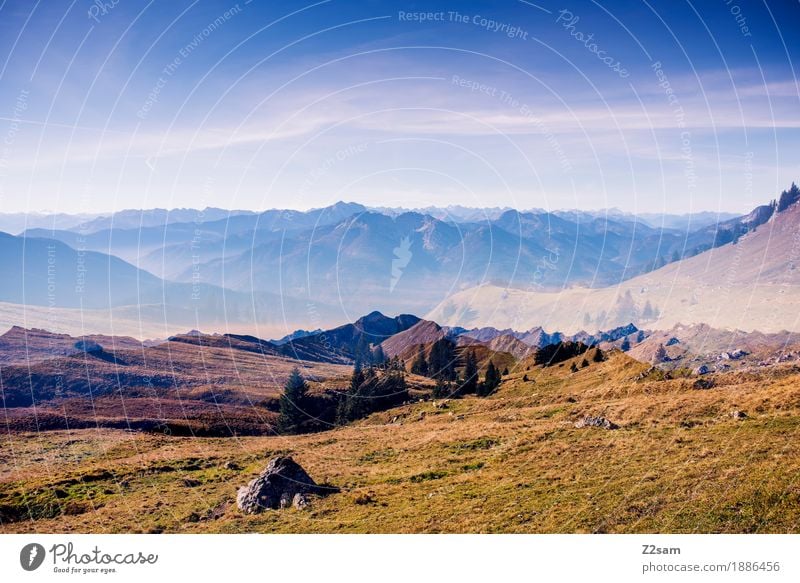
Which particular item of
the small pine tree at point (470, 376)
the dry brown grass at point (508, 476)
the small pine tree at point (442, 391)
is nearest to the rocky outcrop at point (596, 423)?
the dry brown grass at point (508, 476)

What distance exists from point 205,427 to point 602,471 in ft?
179

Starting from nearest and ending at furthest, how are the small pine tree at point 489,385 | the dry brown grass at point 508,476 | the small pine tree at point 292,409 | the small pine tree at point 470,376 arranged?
the dry brown grass at point 508,476
the small pine tree at point 292,409
the small pine tree at point 489,385
the small pine tree at point 470,376

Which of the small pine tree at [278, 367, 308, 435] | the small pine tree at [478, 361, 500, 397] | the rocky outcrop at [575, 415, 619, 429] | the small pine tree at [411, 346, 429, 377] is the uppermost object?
the rocky outcrop at [575, 415, 619, 429]

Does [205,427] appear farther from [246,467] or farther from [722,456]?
[722,456]

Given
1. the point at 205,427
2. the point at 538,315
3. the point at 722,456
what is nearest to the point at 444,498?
the point at 722,456

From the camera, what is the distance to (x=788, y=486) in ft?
77.8

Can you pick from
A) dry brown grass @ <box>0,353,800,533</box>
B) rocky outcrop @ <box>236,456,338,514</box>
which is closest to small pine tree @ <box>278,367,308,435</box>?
dry brown grass @ <box>0,353,800,533</box>

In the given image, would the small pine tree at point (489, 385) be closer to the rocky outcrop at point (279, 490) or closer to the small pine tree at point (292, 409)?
the small pine tree at point (292, 409)

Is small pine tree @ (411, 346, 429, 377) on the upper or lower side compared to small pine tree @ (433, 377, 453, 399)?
lower

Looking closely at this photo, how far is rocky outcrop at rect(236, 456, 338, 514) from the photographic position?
29141 millimetres

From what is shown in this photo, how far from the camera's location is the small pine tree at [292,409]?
223 ft

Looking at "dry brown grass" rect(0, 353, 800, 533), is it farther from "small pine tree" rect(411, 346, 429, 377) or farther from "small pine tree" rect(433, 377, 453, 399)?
"small pine tree" rect(411, 346, 429, 377)

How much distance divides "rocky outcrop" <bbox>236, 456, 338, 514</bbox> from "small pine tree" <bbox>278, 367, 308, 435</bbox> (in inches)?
1462

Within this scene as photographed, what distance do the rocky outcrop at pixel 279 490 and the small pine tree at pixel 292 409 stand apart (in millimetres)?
37130
